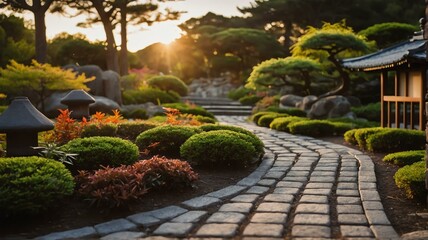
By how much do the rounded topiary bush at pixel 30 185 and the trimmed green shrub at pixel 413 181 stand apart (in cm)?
391

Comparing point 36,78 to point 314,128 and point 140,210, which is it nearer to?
point 314,128

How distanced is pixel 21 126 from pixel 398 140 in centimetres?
681

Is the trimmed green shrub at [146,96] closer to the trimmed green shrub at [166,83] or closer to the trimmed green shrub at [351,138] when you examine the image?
the trimmed green shrub at [166,83]

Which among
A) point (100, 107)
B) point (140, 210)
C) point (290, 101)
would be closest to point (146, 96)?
point (100, 107)

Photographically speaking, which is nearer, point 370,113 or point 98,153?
point 98,153

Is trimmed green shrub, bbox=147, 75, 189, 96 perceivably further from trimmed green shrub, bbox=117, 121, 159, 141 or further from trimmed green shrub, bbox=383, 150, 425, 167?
trimmed green shrub, bbox=383, 150, 425, 167

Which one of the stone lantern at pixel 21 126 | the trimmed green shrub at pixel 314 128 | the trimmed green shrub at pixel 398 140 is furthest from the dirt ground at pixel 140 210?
the trimmed green shrub at pixel 314 128

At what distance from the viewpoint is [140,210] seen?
475 cm

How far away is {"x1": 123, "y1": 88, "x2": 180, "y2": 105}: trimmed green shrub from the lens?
20766 millimetres

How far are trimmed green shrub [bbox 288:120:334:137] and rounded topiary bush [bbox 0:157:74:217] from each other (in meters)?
7.80

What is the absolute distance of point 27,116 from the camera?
5.43 meters

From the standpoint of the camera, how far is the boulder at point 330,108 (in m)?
15.9

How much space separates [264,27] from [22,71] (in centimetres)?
2397

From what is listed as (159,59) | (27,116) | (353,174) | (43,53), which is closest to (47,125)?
(27,116)
